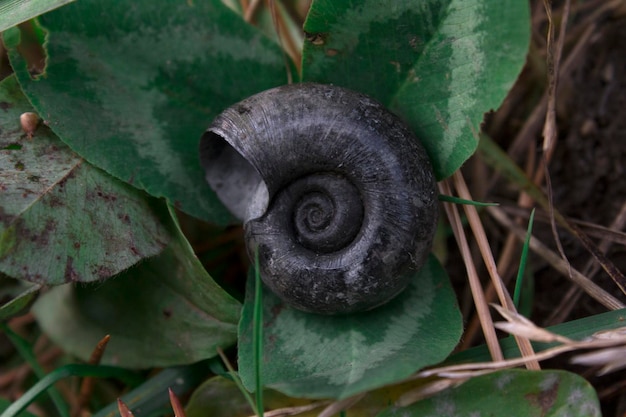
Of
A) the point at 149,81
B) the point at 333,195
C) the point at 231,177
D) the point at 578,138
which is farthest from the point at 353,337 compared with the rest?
the point at 578,138

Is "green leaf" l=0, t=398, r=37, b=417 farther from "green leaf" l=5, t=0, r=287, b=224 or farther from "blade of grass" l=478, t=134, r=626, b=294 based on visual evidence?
"blade of grass" l=478, t=134, r=626, b=294

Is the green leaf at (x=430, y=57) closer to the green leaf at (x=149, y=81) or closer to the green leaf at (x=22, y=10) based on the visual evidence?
the green leaf at (x=149, y=81)

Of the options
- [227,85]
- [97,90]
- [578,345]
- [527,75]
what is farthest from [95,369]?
[527,75]

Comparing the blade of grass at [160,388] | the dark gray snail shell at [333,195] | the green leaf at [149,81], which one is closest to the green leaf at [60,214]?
the green leaf at [149,81]

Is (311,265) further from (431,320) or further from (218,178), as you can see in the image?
(218,178)

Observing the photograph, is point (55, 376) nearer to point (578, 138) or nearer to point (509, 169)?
point (509, 169)
